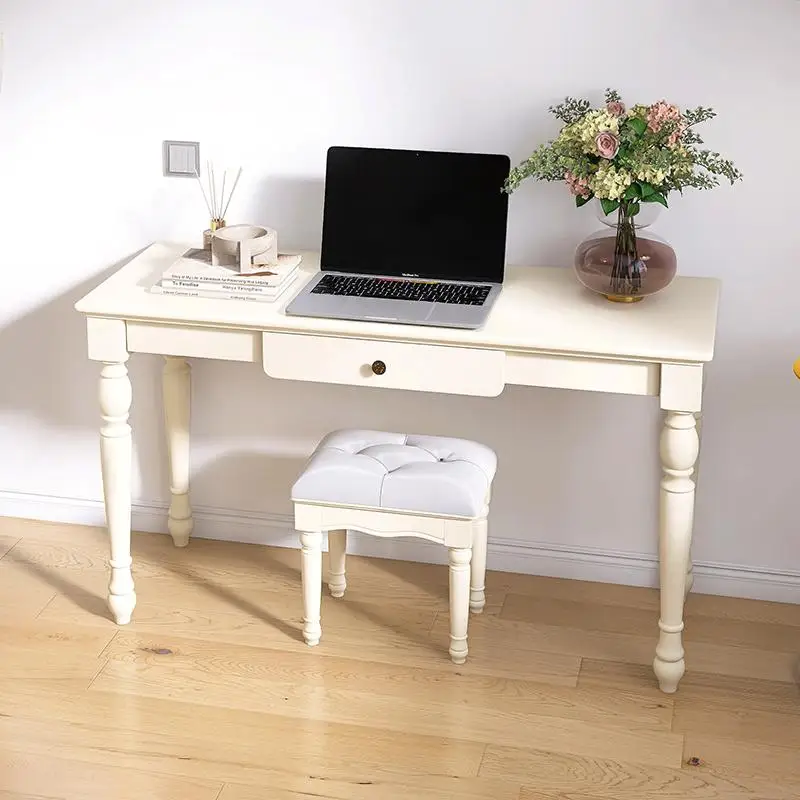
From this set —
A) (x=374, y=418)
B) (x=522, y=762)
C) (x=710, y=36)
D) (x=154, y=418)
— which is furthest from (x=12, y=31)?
(x=522, y=762)

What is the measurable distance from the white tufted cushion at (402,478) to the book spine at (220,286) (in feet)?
1.15

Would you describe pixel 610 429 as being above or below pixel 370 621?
above

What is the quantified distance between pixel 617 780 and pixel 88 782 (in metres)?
0.94

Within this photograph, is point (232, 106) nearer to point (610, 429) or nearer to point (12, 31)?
point (12, 31)

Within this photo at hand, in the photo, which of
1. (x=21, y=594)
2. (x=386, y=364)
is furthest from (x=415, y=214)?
(x=21, y=594)

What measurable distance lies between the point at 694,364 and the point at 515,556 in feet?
2.88

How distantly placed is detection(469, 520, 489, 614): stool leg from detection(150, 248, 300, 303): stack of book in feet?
2.18

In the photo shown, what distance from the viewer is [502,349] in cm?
243

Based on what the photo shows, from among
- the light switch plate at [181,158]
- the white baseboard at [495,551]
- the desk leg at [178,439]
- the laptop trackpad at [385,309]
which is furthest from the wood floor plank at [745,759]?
the light switch plate at [181,158]

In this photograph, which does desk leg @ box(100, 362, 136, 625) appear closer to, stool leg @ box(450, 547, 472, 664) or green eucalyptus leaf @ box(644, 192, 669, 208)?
stool leg @ box(450, 547, 472, 664)

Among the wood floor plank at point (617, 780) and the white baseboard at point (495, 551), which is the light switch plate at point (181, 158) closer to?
the white baseboard at point (495, 551)

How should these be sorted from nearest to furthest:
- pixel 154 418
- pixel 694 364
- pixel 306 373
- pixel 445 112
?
pixel 694 364
pixel 306 373
pixel 445 112
pixel 154 418

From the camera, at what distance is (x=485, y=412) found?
2.97 m

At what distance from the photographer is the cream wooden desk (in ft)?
7.83
